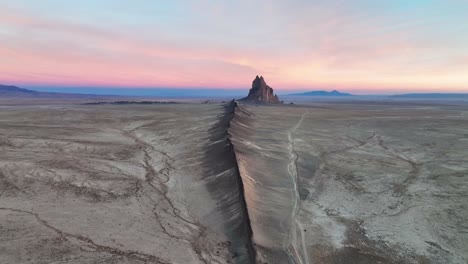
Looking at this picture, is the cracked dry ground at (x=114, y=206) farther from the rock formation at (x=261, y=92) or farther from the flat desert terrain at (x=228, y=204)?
the rock formation at (x=261, y=92)

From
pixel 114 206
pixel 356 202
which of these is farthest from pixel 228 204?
pixel 356 202

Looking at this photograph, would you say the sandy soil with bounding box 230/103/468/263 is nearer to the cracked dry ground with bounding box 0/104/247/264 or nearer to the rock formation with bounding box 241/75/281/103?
the cracked dry ground with bounding box 0/104/247/264

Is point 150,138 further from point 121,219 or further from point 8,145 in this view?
point 121,219

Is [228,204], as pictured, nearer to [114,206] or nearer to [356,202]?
[114,206]

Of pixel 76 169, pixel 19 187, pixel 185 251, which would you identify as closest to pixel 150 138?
pixel 76 169

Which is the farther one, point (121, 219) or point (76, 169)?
point (76, 169)

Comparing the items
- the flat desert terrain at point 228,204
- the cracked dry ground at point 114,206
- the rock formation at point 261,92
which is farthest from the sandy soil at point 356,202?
the rock formation at point 261,92
